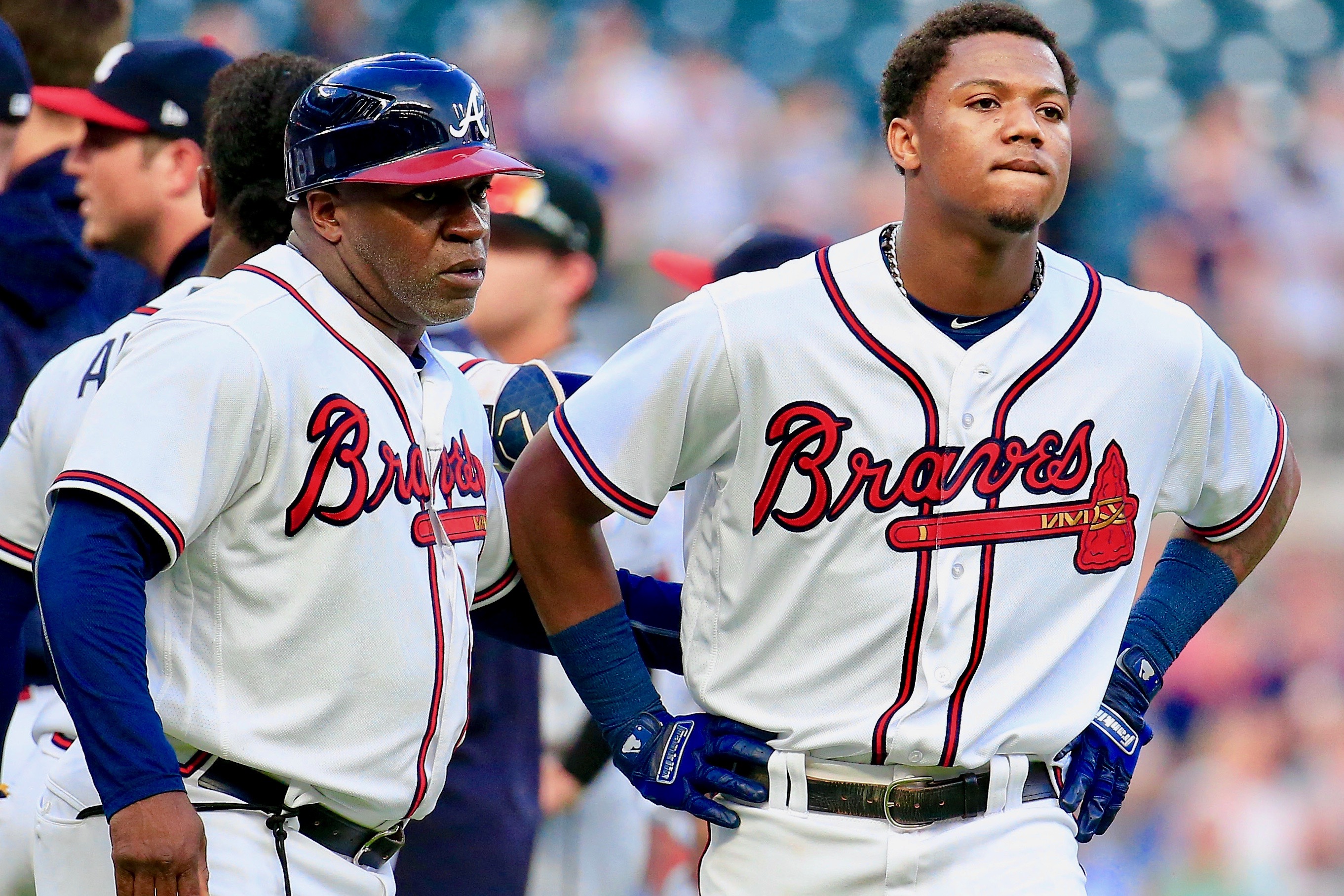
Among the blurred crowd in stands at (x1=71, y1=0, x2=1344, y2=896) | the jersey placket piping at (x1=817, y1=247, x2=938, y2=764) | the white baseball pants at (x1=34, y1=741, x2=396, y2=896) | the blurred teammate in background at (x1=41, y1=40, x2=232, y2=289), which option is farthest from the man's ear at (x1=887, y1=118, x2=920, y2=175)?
the blurred crowd in stands at (x1=71, y1=0, x2=1344, y2=896)

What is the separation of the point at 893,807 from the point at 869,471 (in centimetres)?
53

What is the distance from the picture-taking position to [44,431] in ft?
9.17

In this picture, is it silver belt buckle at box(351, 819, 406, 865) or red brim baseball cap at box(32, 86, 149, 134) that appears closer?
silver belt buckle at box(351, 819, 406, 865)

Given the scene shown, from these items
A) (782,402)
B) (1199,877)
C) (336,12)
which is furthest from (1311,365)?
(782,402)

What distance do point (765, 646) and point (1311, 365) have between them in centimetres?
616

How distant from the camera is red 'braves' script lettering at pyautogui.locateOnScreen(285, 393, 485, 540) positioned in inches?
87.5

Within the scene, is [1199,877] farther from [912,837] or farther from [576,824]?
[912,837]

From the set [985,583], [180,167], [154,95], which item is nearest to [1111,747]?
[985,583]

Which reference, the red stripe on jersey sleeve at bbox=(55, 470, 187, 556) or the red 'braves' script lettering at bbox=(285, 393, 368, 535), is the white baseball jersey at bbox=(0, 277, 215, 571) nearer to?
the red 'braves' script lettering at bbox=(285, 393, 368, 535)

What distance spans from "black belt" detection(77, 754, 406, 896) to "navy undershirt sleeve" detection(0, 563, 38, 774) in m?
0.63

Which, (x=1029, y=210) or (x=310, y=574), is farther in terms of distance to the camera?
(x=1029, y=210)

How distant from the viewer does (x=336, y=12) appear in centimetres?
869

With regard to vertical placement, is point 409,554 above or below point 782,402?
below

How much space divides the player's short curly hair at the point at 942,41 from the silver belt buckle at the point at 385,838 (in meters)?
1.45
